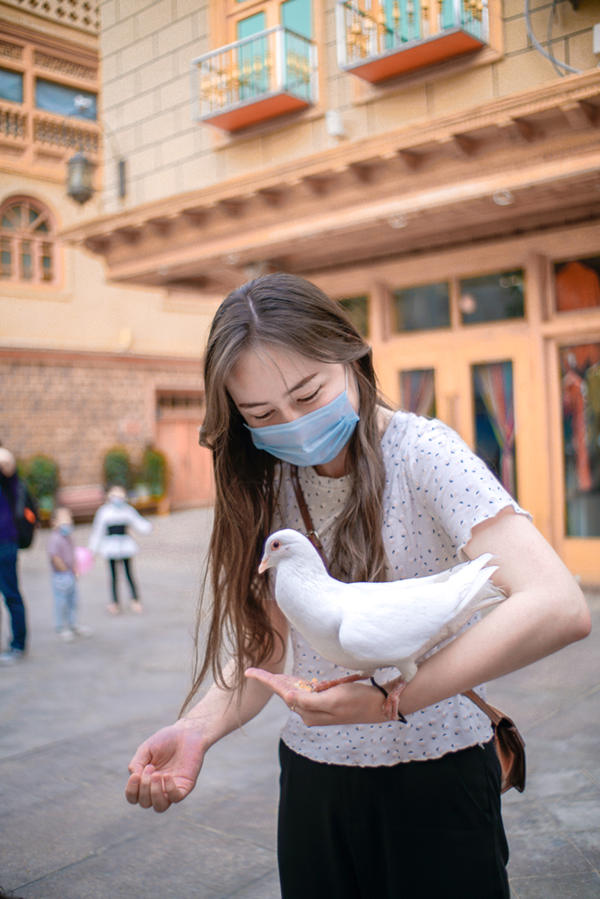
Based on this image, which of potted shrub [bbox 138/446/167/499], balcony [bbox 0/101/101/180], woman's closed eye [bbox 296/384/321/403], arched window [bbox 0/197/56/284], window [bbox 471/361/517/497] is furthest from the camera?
potted shrub [bbox 138/446/167/499]

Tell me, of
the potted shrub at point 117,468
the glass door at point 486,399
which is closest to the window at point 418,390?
the glass door at point 486,399

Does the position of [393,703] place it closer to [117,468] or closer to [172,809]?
[172,809]

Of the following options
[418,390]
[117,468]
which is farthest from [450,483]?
[117,468]

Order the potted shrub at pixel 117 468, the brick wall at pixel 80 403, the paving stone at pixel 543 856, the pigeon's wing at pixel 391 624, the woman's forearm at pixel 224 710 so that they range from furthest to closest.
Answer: the potted shrub at pixel 117 468
the brick wall at pixel 80 403
the paving stone at pixel 543 856
the woman's forearm at pixel 224 710
the pigeon's wing at pixel 391 624

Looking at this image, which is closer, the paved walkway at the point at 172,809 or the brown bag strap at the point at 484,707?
the brown bag strap at the point at 484,707

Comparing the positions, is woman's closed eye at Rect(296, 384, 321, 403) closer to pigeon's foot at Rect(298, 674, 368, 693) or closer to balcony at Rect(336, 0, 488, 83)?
pigeon's foot at Rect(298, 674, 368, 693)

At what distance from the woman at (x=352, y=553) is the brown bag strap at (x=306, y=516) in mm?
17

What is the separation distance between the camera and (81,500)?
50.2 ft

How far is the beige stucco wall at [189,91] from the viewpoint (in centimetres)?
320

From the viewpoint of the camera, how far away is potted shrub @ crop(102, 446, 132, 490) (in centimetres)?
1588

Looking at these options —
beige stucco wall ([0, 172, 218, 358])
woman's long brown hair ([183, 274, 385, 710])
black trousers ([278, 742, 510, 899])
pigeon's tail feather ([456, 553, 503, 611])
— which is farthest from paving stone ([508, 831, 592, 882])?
beige stucco wall ([0, 172, 218, 358])

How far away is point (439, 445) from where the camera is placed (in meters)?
1.23

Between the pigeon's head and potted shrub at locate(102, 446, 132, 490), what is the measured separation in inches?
590

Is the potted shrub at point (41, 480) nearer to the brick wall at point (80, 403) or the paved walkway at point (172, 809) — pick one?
the brick wall at point (80, 403)
